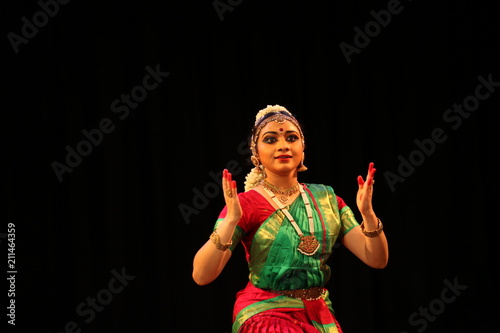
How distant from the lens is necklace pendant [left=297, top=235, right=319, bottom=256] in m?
1.83

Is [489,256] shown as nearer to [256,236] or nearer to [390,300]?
[390,300]

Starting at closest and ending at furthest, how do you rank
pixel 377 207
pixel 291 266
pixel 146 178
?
pixel 291 266 < pixel 146 178 < pixel 377 207

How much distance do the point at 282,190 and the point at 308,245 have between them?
24 centimetres

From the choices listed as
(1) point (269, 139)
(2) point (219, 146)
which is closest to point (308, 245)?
(1) point (269, 139)

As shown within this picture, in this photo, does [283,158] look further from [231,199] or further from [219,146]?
[219,146]

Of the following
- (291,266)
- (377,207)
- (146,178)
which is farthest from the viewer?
(377,207)

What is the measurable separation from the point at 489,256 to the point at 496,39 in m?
1.30

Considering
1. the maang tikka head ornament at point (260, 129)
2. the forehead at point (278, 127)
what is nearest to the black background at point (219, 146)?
the maang tikka head ornament at point (260, 129)

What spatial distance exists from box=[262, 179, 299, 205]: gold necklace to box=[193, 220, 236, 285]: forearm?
288 mm

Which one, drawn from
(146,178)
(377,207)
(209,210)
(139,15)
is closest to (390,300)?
(377,207)

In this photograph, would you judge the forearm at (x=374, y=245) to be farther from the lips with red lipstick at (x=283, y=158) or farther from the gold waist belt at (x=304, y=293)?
the lips with red lipstick at (x=283, y=158)

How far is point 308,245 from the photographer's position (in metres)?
1.84

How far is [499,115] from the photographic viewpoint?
132 inches

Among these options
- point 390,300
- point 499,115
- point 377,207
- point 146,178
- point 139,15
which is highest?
point 139,15
